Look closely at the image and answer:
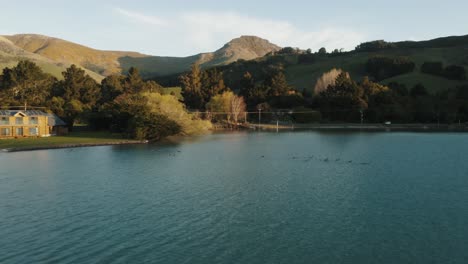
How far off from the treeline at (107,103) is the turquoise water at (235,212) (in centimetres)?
3511

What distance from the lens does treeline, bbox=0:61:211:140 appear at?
84562 millimetres

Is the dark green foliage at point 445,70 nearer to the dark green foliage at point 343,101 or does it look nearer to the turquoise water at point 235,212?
the dark green foliage at point 343,101

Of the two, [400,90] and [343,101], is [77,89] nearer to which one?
[343,101]

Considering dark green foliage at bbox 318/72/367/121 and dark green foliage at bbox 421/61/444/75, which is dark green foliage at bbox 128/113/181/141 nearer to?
dark green foliage at bbox 318/72/367/121

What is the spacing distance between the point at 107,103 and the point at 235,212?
8928cm

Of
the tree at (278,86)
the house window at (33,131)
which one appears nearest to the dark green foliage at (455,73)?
the tree at (278,86)

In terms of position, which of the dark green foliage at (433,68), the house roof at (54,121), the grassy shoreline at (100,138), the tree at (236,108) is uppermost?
the dark green foliage at (433,68)

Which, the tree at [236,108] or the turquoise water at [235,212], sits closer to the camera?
the turquoise water at [235,212]

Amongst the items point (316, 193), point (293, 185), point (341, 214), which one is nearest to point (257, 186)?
point (293, 185)

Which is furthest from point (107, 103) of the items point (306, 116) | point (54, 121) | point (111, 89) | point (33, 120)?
point (306, 116)

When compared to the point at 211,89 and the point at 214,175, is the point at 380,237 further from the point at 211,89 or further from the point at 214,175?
the point at 211,89

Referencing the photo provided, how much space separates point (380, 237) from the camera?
21.4 meters

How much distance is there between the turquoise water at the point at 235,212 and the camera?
19391 millimetres

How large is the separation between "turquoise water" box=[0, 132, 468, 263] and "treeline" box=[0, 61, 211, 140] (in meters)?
35.1
